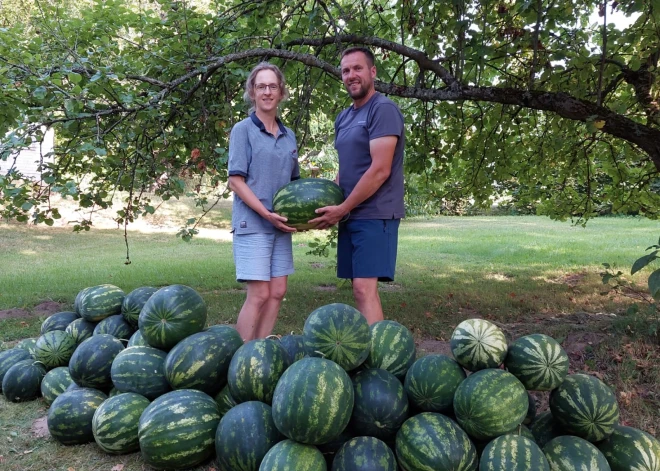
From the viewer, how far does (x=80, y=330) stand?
3.75 meters

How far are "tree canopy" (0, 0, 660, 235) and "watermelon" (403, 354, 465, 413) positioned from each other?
236cm

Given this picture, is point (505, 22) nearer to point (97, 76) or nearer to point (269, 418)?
point (97, 76)

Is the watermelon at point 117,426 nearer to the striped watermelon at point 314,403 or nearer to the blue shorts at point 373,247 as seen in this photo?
the striped watermelon at point 314,403

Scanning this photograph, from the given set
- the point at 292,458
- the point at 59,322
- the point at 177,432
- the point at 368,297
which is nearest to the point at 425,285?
the point at 368,297

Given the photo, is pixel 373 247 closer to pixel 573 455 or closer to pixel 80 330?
pixel 573 455

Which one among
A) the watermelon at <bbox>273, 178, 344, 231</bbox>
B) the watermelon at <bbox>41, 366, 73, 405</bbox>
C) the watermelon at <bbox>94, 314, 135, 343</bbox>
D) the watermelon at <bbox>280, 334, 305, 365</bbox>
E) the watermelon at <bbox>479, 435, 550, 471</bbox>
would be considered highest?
the watermelon at <bbox>273, 178, 344, 231</bbox>

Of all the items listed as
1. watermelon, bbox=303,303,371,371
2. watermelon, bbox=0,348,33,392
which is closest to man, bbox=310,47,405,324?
watermelon, bbox=303,303,371,371

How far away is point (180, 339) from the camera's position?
3105mm

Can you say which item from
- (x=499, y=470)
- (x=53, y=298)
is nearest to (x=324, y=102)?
(x=53, y=298)

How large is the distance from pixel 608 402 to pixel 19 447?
3233 mm

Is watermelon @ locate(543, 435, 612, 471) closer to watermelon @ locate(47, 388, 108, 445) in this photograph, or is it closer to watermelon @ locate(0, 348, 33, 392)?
watermelon @ locate(47, 388, 108, 445)

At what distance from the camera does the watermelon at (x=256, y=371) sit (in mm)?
2619

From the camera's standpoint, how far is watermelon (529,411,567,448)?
2.57m

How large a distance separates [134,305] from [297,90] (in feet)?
10.5
